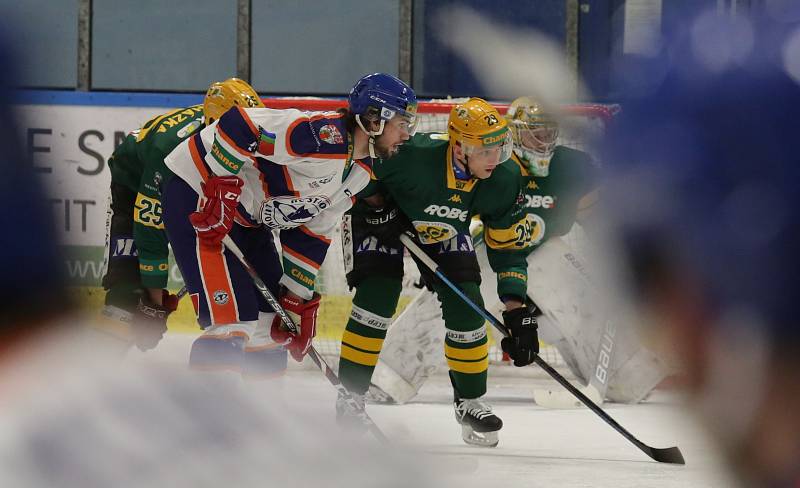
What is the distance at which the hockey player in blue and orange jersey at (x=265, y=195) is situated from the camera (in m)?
2.53

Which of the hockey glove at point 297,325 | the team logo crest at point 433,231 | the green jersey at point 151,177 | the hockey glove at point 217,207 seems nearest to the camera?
the hockey glove at point 217,207

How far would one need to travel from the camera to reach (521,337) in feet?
10.1

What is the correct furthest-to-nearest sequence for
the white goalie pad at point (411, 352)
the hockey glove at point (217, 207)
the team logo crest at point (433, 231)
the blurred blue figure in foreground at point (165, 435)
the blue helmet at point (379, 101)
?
1. the white goalie pad at point (411, 352)
2. the team logo crest at point (433, 231)
3. the blue helmet at point (379, 101)
4. the hockey glove at point (217, 207)
5. the blurred blue figure in foreground at point (165, 435)

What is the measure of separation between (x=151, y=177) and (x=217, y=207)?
99 centimetres

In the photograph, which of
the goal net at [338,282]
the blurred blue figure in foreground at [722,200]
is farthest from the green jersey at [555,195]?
the blurred blue figure in foreground at [722,200]

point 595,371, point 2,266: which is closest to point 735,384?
point 595,371

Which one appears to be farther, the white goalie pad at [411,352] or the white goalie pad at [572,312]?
the white goalie pad at [572,312]

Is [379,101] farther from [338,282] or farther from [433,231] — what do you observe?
[338,282]

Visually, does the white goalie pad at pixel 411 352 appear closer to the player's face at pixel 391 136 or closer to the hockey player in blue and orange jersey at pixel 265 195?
the hockey player in blue and orange jersey at pixel 265 195

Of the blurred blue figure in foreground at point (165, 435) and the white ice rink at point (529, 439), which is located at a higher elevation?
the blurred blue figure in foreground at point (165, 435)

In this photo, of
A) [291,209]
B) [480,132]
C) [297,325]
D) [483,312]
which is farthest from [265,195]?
[483,312]

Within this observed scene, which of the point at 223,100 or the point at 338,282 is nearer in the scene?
the point at 223,100

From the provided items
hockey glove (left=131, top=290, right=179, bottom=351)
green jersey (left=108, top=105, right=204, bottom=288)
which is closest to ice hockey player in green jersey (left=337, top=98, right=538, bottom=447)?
green jersey (left=108, top=105, right=204, bottom=288)

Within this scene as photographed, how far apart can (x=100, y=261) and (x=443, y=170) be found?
253cm
